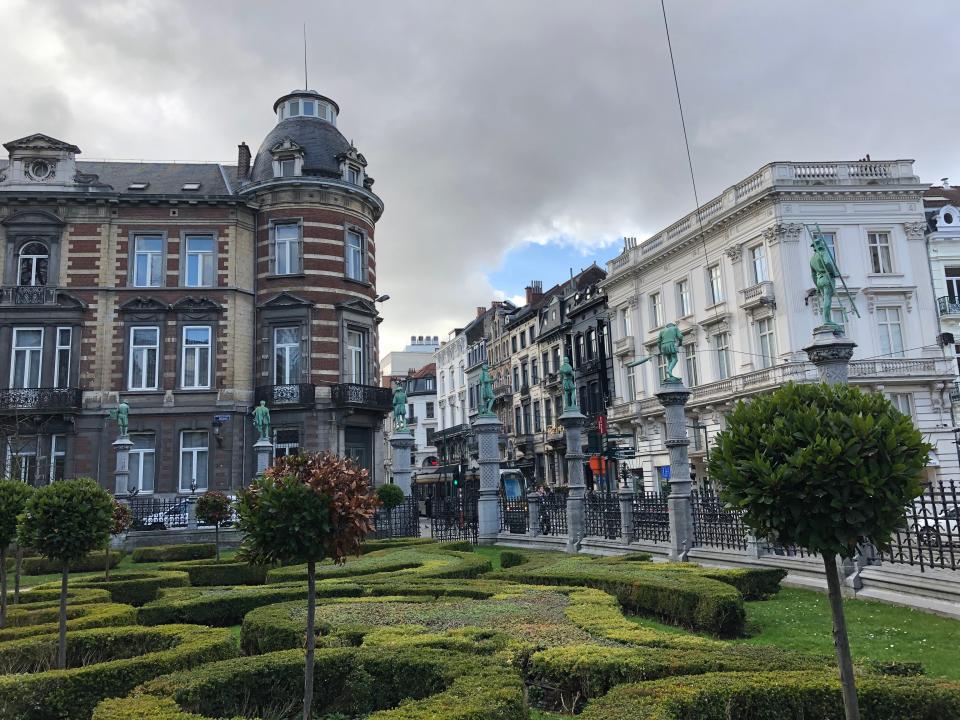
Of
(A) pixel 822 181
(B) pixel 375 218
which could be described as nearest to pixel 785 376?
(A) pixel 822 181

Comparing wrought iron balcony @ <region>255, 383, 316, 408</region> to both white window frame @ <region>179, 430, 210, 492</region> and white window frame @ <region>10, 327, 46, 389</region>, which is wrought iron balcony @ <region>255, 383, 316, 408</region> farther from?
white window frame @ <region>10, 327, 46, 389</region>

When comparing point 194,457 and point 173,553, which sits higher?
point 194,457

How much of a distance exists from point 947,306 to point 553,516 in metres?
26.3

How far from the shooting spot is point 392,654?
720 centimetres

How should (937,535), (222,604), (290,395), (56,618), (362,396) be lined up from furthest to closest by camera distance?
(362,396), (290,395), (222,604), (56,618), (937,535)

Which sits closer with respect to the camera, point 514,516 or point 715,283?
point 514,516

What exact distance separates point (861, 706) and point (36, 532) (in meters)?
9.36

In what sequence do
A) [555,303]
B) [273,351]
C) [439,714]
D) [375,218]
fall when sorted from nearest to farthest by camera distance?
[439,714], [273,351], [375,218], [555,303]

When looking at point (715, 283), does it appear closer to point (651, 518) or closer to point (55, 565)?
point (651, 518)

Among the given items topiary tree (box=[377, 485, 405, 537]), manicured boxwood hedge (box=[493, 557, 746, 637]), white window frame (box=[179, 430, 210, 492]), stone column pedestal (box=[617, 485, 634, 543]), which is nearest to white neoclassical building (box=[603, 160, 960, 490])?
topiary tree (box=[377, 485, 405, 537])

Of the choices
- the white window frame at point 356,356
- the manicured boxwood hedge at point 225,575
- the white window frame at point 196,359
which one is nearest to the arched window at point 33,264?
the white window frame at point 196,359

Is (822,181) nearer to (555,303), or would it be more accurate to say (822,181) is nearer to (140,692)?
(555,303)

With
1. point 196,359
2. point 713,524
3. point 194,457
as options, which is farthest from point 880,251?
point 194,457

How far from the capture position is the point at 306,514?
663cm
